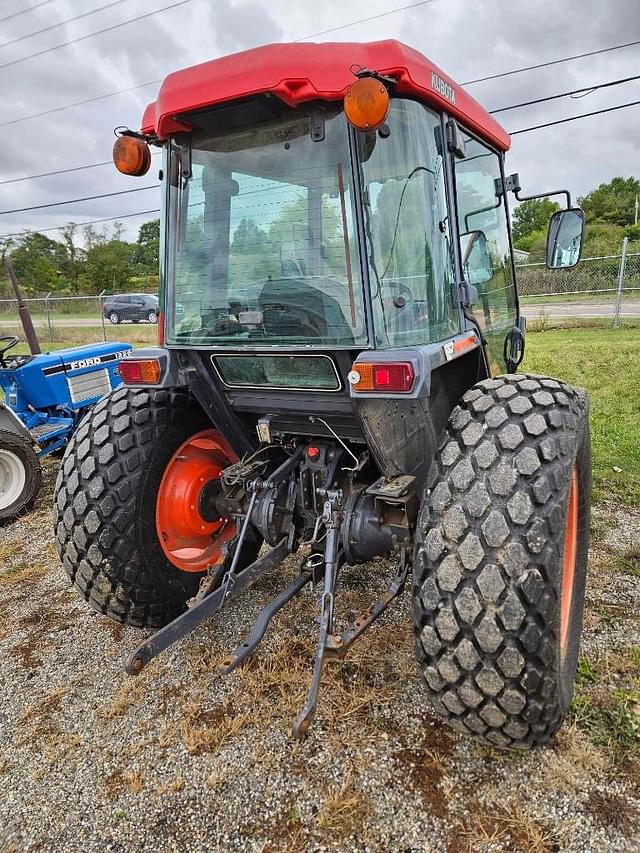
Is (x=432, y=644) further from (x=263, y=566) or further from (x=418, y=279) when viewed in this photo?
(x=418, y=279)

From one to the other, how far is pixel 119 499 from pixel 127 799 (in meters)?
1.10

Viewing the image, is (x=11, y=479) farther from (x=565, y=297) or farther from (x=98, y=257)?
(x=98, y=257)

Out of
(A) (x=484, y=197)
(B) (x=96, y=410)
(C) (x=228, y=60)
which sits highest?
(C) (x=228, y=60)

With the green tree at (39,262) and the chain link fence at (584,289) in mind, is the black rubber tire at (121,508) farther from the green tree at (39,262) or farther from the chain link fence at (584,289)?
the green tree at (39,262)

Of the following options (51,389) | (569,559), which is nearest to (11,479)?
(51,389)

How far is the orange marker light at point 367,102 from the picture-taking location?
1630 mm

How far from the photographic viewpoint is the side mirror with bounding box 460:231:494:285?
2471mm

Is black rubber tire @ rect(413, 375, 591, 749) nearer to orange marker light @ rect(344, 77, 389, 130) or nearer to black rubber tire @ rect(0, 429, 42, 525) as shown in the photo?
orange marker light @ rect(344, 77, 389, 130)

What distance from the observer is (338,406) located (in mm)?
2152

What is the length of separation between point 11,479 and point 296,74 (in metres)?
4.03

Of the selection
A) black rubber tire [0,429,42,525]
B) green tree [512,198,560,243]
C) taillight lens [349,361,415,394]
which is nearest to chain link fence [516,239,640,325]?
black rubber tire [0,429,42,525]

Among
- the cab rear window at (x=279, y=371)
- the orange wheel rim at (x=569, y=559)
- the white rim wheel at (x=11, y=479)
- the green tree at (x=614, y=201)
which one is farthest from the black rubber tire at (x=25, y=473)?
the green tree at (x=614, y=201)

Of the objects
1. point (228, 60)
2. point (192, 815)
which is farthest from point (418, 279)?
point (192, 815)

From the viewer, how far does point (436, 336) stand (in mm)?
2125
